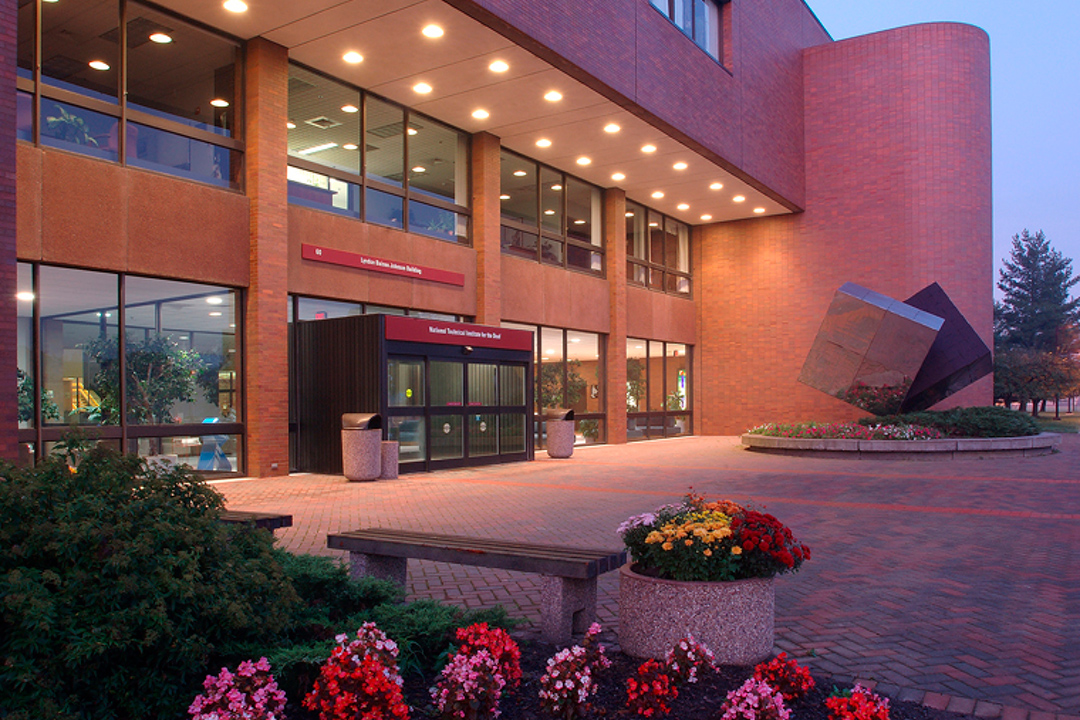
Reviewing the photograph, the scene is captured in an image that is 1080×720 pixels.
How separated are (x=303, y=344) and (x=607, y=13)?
9.50 metres

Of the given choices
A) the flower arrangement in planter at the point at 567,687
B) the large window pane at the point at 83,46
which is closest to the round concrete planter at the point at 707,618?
the flower arrangement in planter at the point at 567,687

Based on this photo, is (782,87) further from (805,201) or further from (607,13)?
(607,13)

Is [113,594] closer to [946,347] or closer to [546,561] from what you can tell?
[546,561]

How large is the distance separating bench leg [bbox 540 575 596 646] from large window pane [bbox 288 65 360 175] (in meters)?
13.4

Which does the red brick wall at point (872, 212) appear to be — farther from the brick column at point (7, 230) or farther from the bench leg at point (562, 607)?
the brick column at point (7, 230)

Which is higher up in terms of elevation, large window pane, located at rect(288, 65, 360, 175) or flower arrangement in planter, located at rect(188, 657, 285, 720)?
large window pane, located at rect(288, 65, 360, 175)

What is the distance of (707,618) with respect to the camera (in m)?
4.20

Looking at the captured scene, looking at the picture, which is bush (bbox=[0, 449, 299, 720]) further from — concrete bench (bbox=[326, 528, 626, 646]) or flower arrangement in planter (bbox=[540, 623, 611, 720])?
concrete bench (bbox=[326, 528, 626, 646])

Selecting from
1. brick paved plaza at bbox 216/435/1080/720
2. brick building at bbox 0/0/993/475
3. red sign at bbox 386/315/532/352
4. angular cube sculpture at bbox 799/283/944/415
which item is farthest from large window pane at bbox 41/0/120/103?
angular cube sculpture at bbox 799/283/944/415

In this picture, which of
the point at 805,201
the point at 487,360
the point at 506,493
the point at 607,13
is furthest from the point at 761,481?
the point at 805,201

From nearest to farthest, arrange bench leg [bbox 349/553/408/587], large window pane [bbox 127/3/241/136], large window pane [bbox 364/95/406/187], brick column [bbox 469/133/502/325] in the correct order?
bench leg [bbox 349/553/408/587] → large window pane [bbox 127/3/241/136] → large window pane [bbox 364/95/406/187] → brick column [bbox 469/133/502/325]

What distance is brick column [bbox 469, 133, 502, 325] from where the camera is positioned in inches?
772

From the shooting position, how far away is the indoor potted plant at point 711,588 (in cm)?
420

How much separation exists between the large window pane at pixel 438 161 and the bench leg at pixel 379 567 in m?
13.8
